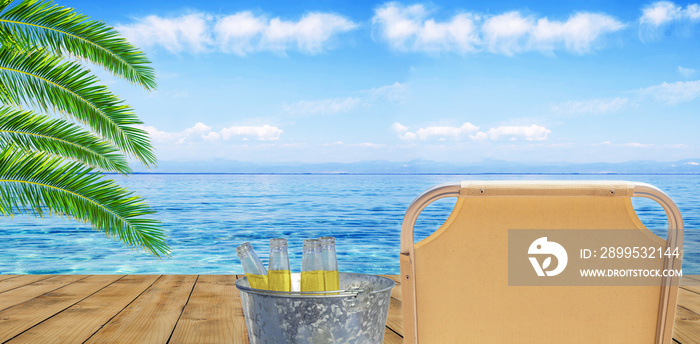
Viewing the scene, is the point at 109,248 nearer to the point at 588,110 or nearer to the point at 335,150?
the point at 335,150

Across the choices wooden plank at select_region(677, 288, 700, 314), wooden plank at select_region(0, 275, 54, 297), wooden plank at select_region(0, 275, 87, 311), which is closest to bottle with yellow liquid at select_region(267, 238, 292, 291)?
wooden plank at select_region(0, 275, 87, 311)

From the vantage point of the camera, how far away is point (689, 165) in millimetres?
31078

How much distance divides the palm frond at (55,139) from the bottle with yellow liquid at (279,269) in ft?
7.74

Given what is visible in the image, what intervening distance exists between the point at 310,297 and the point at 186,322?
115 cm

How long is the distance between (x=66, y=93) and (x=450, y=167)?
96.7 ft

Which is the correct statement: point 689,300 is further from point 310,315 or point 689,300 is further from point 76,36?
point 76,36

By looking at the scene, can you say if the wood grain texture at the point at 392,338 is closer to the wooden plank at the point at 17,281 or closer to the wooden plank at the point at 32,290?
the wooden plank at the point at 32,290

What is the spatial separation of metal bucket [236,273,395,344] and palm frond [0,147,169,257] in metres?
1.96

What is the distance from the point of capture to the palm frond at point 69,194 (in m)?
2.59

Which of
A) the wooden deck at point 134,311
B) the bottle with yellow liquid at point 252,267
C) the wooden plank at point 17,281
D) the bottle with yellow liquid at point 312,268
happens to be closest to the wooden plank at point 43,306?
the wooden deck at point 134,311

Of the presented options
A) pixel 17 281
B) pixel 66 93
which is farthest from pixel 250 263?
pixel 66 93

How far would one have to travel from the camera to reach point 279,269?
39.2 inches

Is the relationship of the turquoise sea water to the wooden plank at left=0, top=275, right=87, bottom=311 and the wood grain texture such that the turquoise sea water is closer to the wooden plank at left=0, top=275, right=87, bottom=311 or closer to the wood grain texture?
the wooden plank at left=0, top=275, right=87, bottom=311

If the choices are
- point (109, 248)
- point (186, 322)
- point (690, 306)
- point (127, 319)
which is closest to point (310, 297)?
point (186, 322)
